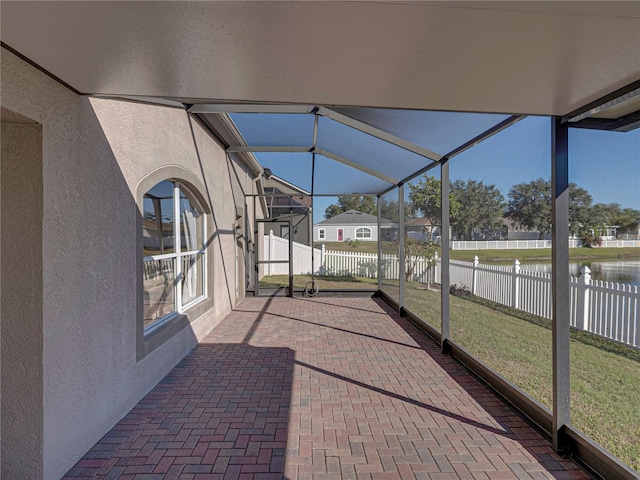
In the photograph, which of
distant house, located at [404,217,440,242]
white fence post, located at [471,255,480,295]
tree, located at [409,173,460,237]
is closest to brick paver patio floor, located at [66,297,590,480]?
white fence post, located at [471,255,480,295]

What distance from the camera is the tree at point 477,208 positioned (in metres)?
11.1

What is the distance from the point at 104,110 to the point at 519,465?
408cm

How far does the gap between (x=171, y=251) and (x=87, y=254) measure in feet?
6.86

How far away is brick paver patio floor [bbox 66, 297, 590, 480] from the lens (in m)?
2.51

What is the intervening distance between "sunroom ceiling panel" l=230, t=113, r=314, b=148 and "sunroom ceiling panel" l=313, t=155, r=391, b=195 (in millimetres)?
997

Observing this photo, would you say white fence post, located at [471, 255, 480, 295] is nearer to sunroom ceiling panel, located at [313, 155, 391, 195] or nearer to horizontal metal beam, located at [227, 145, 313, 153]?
sunroom ceiling panel, located at [313, 155, 391, 195]

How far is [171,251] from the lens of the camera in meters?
4.72

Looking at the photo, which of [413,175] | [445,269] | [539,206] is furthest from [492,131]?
[539,206]

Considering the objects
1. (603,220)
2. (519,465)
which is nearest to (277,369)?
(519,465)

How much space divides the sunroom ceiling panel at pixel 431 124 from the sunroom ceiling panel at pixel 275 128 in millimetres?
1024

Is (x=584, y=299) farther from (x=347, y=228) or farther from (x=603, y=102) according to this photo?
(x=347, y=228)

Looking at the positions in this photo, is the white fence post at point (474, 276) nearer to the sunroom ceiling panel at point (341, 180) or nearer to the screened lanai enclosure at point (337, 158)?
the screened lanai enclosure at point (337, 158)

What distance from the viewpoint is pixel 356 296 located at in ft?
31.5

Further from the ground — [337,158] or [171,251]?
[337,158]
